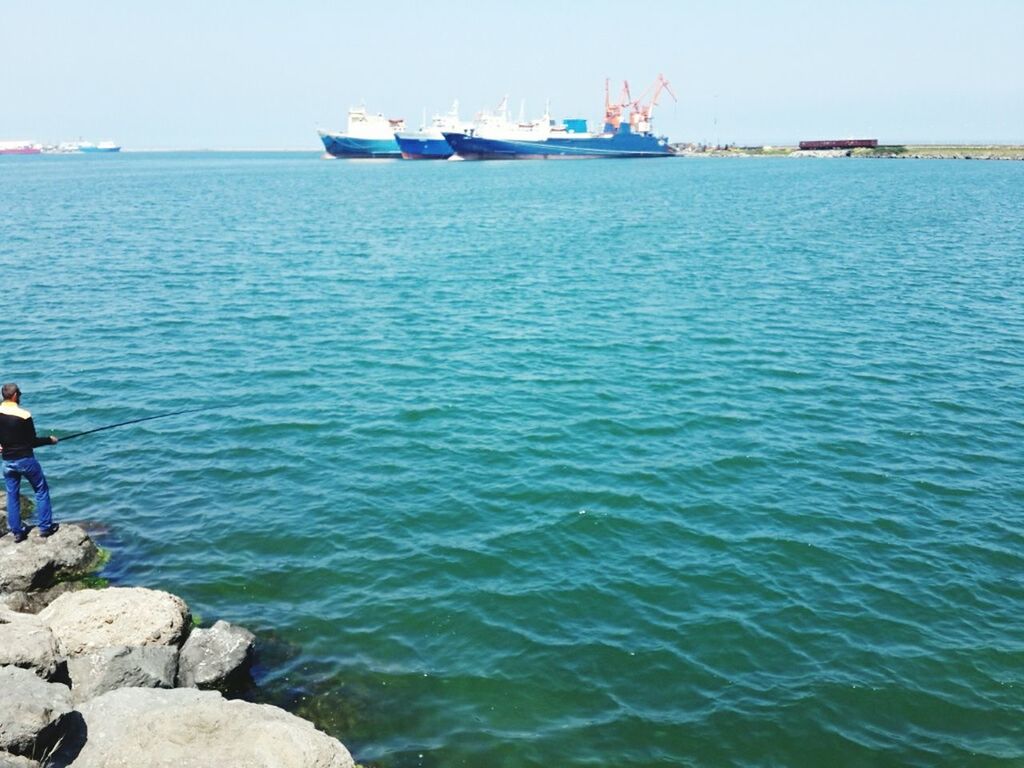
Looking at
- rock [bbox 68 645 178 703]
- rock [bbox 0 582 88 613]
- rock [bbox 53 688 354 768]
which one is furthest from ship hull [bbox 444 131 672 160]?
rock [bbox 53 688 354 768]

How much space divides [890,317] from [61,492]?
30.7m

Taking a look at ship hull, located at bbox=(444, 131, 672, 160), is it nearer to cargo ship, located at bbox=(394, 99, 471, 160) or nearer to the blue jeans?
cargo ship, located at bbox=(394, 99, 471, 160)

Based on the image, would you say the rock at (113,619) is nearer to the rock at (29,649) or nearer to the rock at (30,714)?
the rock at (29,649)

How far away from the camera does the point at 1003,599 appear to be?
1420cm

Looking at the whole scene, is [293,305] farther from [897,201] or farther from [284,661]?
[897,201]

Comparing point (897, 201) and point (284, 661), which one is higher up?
point (897, 201)

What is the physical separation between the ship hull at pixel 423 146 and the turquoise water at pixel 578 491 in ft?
506

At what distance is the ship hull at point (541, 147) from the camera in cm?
17750

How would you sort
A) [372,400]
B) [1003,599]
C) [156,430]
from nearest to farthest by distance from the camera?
[1003,599] → [156,430] → [372,400]

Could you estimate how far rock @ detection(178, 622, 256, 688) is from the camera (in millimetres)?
11727

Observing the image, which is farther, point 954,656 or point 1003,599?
point 1003,599

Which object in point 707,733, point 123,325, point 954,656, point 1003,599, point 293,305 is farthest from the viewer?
point 293,305

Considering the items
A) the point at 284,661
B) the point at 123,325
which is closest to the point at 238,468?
the point at 284,661

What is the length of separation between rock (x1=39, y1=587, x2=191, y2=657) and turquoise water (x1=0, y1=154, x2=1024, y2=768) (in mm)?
1772
